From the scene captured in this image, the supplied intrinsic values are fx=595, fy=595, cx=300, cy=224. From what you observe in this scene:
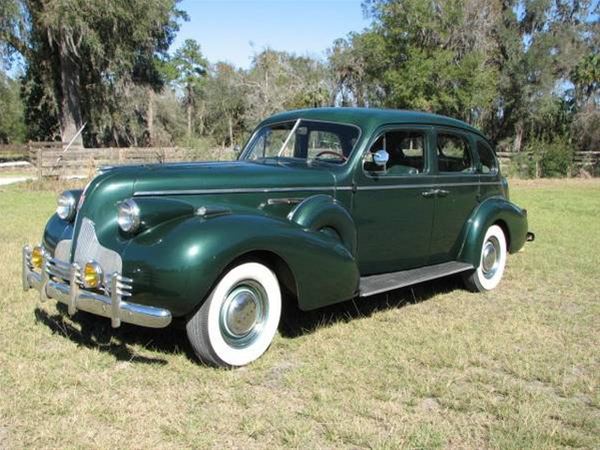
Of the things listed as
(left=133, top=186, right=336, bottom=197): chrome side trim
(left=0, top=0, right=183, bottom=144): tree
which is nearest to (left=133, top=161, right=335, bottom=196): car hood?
(left=133, top=186, right=336, bottom=197): chrome side trim

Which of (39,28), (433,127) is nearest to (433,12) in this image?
(39,28)

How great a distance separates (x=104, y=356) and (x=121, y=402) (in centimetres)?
81

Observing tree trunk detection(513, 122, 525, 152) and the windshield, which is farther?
tree trunk detection(513, 122, 525, 152)

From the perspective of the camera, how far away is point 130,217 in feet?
13.3

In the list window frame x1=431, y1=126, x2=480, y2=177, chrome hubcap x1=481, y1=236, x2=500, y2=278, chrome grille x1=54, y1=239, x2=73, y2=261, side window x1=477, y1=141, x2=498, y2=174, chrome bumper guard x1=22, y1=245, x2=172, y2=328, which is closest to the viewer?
chrome bumper guard x1=22, y1=245, x2=172, y2=328

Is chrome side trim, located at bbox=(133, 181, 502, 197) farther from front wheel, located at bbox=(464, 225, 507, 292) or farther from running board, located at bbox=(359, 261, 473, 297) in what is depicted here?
front wheel, located at bbox=(464, 225, 507, 292)

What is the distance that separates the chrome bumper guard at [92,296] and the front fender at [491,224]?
3.75 m

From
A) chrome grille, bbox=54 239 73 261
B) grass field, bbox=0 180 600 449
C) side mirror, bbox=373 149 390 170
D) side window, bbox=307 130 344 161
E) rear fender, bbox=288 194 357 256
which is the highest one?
side window, bbox=307 130 344 161

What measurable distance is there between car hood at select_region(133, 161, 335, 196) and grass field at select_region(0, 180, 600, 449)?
4.07ft

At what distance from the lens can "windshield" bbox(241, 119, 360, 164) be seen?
217 inches

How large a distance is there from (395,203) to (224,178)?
71.7 inches

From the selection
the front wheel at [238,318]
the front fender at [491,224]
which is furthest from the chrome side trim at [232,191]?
the front fender at [491,224]

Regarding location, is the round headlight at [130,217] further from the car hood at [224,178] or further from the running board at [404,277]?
the running board at [404,277]

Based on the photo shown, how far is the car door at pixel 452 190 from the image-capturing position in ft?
20.3
